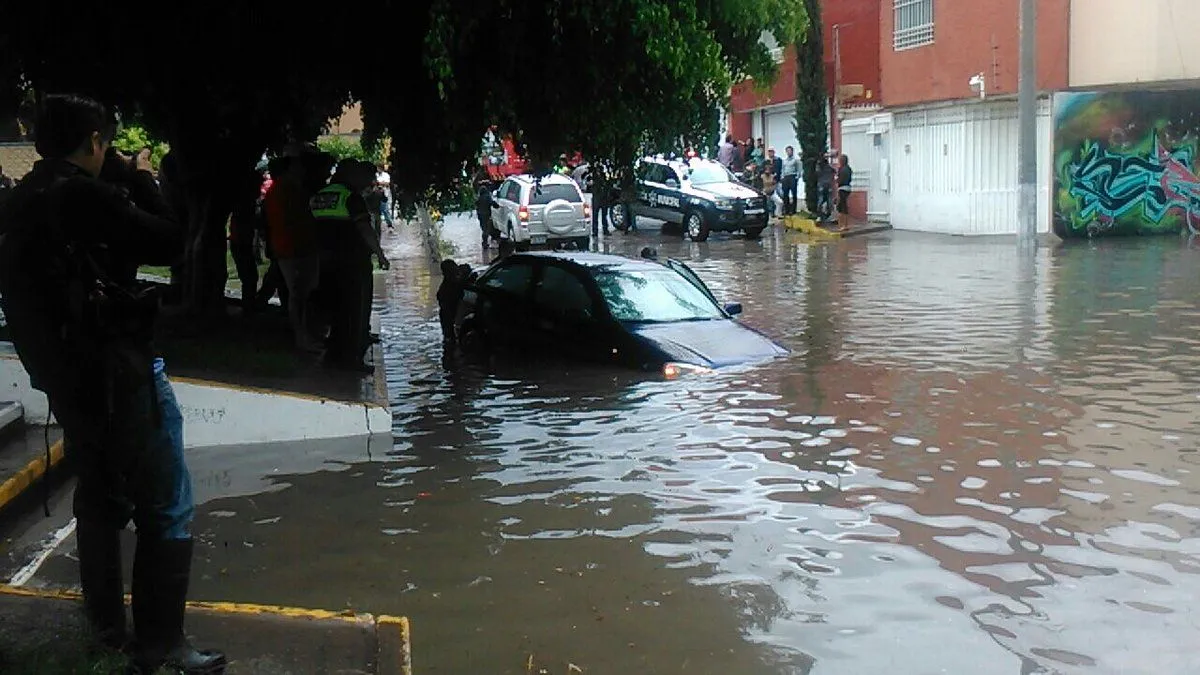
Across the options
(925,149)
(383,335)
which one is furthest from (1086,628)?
(925,149)

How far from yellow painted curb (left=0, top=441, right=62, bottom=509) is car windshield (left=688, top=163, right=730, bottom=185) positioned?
79.1 feet

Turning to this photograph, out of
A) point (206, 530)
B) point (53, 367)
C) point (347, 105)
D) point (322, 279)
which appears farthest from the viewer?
point (347, 105)

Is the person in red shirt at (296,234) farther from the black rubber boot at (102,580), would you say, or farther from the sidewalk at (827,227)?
the sidewalk at (827,227)

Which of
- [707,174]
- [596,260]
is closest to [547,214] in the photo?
[707,174]

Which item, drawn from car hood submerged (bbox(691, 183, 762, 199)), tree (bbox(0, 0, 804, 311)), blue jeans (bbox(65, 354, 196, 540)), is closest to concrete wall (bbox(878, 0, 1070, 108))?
car hood submerged (bbox(691, 183, 762, 199))

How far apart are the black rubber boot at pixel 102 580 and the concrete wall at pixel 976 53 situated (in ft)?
76.0

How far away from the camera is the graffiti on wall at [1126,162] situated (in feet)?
85.4

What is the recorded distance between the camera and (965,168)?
27922 mm

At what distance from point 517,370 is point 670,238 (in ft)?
61.8

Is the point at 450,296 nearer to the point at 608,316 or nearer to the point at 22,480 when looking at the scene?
the point at 608,316

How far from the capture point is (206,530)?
23.5 ft

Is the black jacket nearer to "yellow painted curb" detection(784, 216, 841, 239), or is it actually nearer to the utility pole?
the utility pole

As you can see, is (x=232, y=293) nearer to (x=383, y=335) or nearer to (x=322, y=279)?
(x=383, y=335)

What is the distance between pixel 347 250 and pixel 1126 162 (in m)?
19.7
